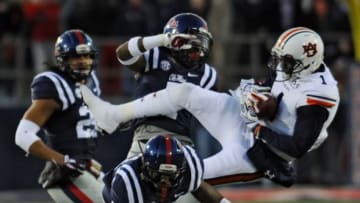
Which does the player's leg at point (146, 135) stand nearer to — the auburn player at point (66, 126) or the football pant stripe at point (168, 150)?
the auburn player at point (66, 126)

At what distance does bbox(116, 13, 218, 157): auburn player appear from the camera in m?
7.59

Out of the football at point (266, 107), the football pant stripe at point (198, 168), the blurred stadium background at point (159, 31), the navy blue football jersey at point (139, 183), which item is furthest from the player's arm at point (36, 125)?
the blurred stadium background at point (159, 31)

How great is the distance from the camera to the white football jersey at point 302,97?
7.29 meters

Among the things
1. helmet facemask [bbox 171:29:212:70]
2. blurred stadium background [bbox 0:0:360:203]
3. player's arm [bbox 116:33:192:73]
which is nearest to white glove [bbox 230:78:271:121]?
helmet facemask [bbox 171:29:212:70]

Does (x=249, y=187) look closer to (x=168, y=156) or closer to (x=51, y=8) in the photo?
(x=51, y=8)

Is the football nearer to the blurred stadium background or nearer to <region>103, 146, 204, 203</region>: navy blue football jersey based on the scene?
<region>103, 146, 204, 203</region>: navy blue football jersey

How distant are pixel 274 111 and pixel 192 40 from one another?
67cm

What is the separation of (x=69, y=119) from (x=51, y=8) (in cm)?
541

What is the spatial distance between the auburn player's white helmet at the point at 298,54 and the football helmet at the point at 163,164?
0.97m

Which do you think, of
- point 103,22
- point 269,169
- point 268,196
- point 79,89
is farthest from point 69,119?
point 103,22

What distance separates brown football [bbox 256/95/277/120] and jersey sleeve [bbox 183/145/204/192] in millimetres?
528

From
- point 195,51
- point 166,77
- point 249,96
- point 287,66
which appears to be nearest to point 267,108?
point 249,96

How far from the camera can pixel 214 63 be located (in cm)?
1354

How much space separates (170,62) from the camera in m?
8.03
